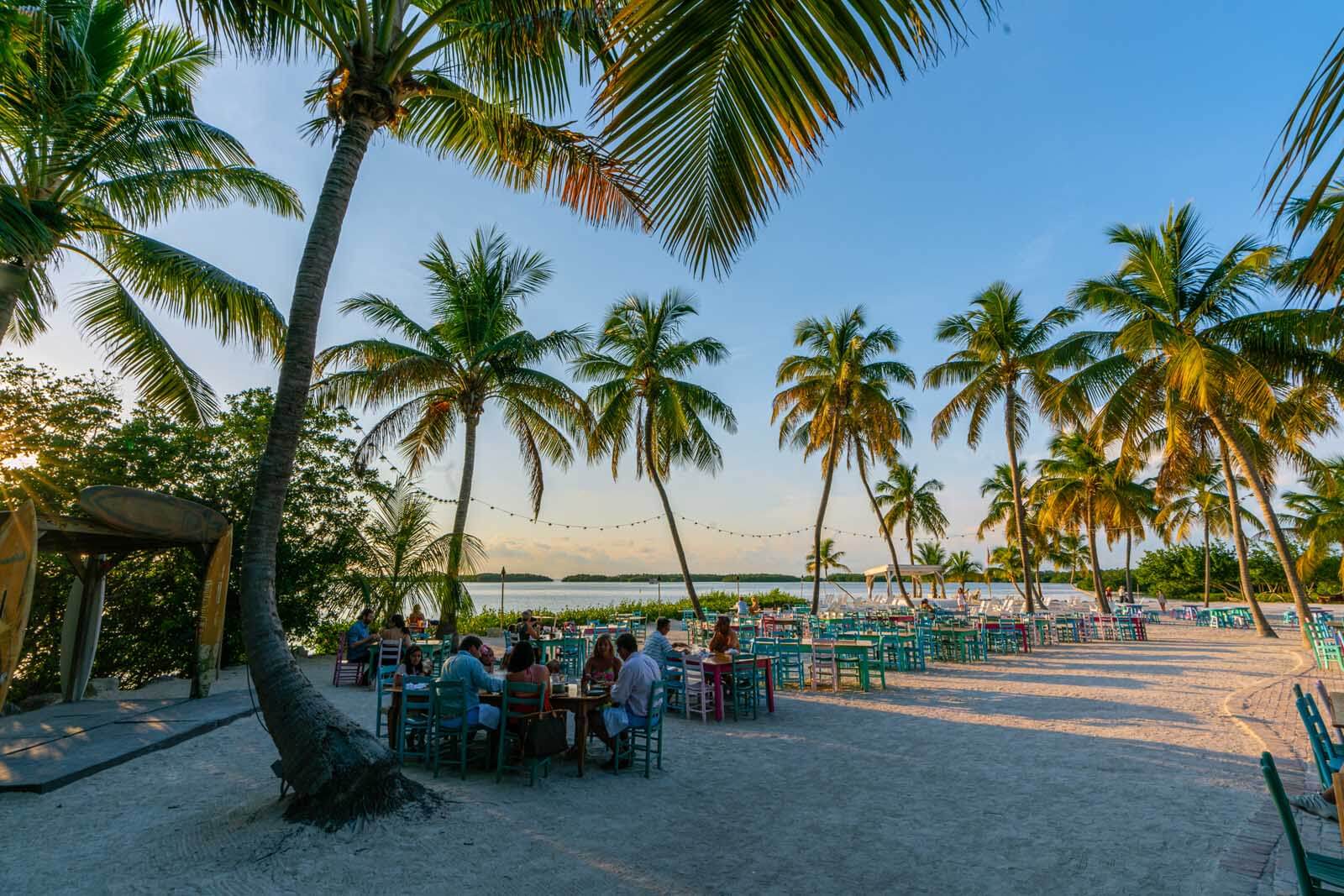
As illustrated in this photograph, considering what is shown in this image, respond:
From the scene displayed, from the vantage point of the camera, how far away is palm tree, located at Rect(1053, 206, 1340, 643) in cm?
1462

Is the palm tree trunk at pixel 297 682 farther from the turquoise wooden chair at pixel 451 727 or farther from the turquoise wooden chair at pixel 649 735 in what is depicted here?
the turquoise wooden chair at pixel 649 735

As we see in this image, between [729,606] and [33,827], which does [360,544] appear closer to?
[33,827]

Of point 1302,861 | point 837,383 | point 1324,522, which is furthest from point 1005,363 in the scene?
point 1302,861

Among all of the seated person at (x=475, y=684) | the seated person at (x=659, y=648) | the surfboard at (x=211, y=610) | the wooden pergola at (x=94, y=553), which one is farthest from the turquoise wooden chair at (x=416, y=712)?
the surfboard at (x=211, y=610)

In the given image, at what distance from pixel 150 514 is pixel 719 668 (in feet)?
26.0

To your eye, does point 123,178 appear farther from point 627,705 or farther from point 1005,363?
point 1005,363

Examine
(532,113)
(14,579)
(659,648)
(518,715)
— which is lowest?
(518,715)

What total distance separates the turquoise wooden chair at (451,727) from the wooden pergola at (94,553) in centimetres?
460

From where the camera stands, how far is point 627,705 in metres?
7.14

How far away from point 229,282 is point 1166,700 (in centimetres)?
1478

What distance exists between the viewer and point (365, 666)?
1270 centimetres

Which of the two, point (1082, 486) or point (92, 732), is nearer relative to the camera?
point (92, 732)

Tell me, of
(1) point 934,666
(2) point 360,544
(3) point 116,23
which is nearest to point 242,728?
(2) point 360,544

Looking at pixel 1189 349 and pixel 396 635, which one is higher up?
pixel 1189 349
